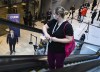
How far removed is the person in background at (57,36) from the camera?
3.24 m

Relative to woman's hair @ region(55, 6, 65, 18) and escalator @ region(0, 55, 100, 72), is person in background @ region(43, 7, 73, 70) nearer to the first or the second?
woman's hair @ region(55, 6, 65, 18)

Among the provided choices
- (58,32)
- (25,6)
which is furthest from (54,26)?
(25,6)

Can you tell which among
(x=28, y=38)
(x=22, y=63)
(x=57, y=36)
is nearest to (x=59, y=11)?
(x=57, y=36)

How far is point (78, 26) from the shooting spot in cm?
2067

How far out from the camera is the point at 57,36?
3.35m

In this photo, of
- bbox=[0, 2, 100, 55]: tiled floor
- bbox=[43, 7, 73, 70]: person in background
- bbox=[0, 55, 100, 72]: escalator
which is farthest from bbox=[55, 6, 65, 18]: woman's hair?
bbox=[0, 2, 100, 55]: tiled floor

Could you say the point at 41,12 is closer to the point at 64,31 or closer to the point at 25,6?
the point at 25,6

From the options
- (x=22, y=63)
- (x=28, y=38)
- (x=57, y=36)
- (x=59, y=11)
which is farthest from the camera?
(x=28, y=38)

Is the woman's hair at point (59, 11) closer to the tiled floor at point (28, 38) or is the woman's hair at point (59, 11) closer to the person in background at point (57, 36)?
the person in background at point (57, 36)

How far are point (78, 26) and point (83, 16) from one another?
1808 millimetres

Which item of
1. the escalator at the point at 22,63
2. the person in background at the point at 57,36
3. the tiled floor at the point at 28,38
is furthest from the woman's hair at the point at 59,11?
the tiled floor at the point at 28,38

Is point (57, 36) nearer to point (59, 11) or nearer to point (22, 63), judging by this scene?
point (59, 11)

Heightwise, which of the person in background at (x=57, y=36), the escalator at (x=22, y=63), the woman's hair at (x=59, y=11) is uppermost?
the woman's hair at (x=59, y=11)

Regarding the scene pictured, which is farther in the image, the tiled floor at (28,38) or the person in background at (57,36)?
the tiled floor at (28,38)
